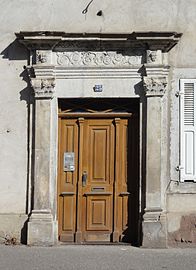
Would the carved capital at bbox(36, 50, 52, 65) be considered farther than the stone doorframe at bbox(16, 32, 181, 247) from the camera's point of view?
Yes

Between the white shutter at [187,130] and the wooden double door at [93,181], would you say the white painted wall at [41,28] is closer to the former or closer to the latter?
the white shutter at [187,130]

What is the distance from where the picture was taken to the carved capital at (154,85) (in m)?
10.2

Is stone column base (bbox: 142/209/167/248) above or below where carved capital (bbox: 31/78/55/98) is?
below

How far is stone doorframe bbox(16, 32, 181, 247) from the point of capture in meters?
10.1

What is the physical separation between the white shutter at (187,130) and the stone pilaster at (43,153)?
2203 millimetres

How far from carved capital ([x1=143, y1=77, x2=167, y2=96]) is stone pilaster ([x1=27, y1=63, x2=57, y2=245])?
1.56m

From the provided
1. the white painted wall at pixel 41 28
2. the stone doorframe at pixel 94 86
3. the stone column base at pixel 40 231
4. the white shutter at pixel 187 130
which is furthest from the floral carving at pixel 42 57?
the stone column base at pixel 40 231

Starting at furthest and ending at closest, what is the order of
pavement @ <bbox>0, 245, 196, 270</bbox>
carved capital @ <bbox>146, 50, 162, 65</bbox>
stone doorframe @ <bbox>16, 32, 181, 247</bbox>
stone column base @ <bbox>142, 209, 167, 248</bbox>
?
carved capital @ <bbox>146, 50, 162, 65</bbox>, stone doorframe @ <bbox>16, 32, 181, 247</bbox>, stone column base @ <bbox>142, 209, 167, 248</bbox>, pavement @ <bbox>0, 245, 196, 270</bbox>

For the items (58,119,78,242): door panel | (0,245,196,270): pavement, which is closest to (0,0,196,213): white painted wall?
(58,119,78,242): door panel

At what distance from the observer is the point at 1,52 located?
1045 cm

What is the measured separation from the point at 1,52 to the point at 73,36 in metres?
1.29

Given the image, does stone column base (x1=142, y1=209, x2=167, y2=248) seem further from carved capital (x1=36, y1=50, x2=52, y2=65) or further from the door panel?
carved capital (x1=36, y1=50, x2=52, y2=65)

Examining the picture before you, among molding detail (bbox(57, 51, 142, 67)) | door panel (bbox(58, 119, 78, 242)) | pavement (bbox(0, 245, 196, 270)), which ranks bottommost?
pavement (bbox(0, 245, 196, 270))

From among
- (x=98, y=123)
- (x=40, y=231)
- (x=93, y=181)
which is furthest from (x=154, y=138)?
(x=40, y=231)
